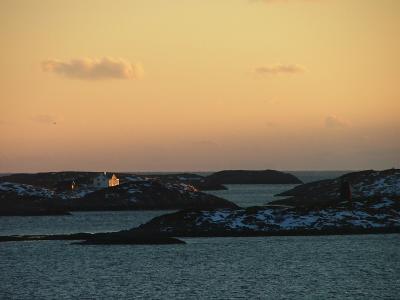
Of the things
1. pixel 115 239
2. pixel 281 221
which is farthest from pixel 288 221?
pixel 115 239

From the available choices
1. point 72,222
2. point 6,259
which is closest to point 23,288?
point 6,259

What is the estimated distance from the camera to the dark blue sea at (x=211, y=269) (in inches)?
2441

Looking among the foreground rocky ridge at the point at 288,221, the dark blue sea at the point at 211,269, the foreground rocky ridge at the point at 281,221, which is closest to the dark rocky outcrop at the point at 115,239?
the dark blue sea at the point at 211,269

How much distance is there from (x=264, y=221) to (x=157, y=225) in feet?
Answer: 46.0

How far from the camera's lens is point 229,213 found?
117 metres

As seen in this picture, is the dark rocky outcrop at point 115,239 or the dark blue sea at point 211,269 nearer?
the dark blue sea at point 211,269

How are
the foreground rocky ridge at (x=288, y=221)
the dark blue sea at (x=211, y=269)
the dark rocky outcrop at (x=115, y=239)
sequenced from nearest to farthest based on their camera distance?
the dark blue sea at (x=211, y=269) → the dark rocky outcrop at (x=115, y=239) → the foreground rocky ridge at (x=288, y=221)

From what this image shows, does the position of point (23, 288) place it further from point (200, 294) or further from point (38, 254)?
point (38, 254)

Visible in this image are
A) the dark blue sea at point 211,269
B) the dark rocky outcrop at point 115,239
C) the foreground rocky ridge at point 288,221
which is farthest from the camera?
the foreground rocky ridge at point 288,221

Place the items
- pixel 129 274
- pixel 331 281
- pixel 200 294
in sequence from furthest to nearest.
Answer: pixel 129 274, pixel 331 281, pixel 200 294

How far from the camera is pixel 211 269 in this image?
75.9 meters

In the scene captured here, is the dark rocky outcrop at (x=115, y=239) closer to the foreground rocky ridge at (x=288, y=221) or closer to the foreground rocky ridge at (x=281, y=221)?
the foreground rocky ridge at (x=281, y=221)

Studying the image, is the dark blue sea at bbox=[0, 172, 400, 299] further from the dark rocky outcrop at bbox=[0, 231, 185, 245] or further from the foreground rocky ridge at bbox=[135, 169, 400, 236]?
the foreground rocky ridge at bbox=[135, 169, 400, 236]

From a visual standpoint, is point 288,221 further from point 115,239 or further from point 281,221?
point 115,239
